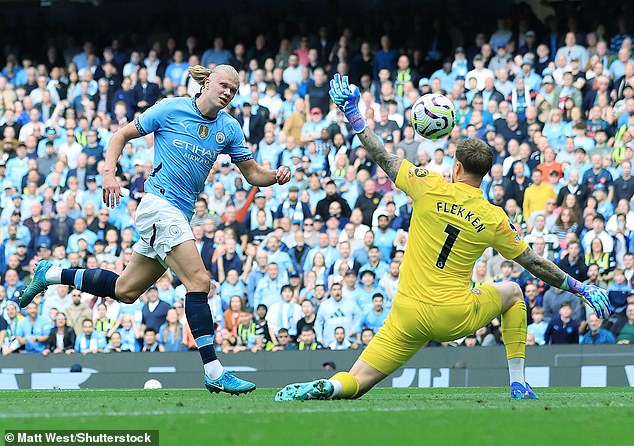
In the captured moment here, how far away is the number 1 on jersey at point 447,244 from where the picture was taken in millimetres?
8352

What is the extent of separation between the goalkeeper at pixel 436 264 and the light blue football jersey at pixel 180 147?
1.83 meters

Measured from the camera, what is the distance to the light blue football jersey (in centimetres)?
973

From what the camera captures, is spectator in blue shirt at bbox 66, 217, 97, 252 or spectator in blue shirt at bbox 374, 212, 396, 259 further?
spectator in blue shirt at bbox 66, 217, 97, 252

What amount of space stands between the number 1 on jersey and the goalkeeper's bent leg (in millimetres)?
709

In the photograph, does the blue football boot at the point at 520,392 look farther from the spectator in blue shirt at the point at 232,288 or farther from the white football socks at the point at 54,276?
the spectator in blue shirt at the point at 232,288

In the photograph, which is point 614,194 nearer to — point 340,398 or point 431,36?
point 431,36

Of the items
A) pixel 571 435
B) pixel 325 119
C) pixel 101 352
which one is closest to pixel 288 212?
pixel 325 119

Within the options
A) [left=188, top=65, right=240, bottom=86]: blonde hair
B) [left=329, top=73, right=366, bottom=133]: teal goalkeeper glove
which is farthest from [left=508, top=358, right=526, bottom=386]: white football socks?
[left=188, top=65, right=240, bottom=86]: blonde hair

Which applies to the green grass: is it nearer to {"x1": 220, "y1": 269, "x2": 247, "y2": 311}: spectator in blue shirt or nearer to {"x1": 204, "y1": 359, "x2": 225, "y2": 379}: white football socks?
{"x1": 204, "y1": 359, "x2": 225, "y2": 379}: white football socks

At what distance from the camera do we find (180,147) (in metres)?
9.75

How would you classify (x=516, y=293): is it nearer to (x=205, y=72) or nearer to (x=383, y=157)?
(x=383, y=157)

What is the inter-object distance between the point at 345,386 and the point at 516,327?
1363 millimetres

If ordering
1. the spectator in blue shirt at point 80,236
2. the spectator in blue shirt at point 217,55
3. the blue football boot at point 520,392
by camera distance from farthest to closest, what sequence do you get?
the spectator in blue shirt at point 217,55 → the spectator in blue shirt at point 80,236 → the blue football boot at point 520,392

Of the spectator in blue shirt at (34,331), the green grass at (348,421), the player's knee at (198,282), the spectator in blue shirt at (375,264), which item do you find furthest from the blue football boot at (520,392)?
the spectator in blue shirt at (34,331)
